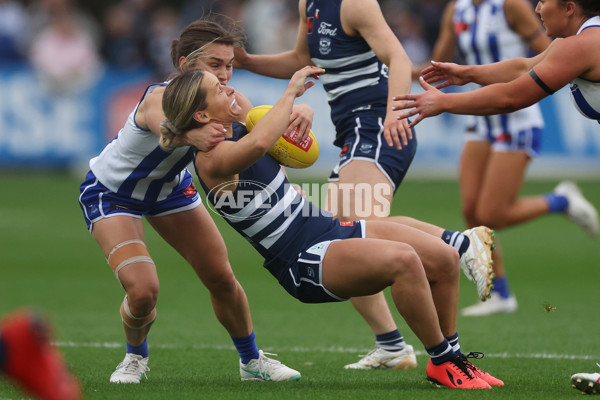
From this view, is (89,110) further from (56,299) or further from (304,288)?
(304,288)

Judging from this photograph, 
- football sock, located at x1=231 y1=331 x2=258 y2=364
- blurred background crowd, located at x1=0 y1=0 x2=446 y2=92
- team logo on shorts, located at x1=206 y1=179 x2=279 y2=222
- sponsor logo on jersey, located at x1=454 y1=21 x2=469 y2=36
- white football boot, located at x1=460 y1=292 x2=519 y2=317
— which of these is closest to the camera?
team logo on shorts, located at x1=206 y1=179 x2=279 y2=222

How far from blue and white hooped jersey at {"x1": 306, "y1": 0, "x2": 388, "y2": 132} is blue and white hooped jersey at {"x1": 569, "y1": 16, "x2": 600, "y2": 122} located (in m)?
1.49

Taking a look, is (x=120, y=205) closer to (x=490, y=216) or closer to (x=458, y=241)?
(x=458, y=241)

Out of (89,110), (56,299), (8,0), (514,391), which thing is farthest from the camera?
(8,0)

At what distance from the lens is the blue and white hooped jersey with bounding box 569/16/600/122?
458 centimetres

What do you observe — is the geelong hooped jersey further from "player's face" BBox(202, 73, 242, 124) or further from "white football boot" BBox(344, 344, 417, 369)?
"white football boot" BBox(344, 344, 417, 369)

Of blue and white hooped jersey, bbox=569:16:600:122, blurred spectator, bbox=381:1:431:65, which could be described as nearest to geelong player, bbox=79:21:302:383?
blue and white hooped jersey, bbox=569:16:600:122

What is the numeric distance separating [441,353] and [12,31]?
15.8 m

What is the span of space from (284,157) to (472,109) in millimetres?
1023

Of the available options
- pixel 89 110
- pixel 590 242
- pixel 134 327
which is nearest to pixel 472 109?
pixel 134 327

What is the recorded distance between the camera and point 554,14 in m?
4.66

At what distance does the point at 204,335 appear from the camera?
6.88m

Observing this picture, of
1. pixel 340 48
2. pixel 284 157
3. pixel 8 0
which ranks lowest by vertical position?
pixel 284 157

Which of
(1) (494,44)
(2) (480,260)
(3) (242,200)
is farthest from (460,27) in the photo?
(3) (242,200)
